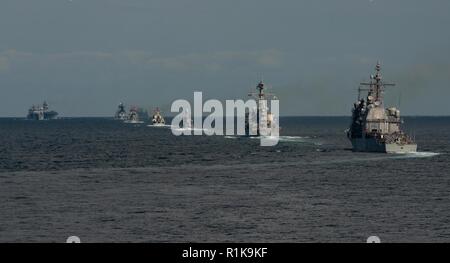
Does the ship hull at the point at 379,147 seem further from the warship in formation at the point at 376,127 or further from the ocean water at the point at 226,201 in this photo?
the ocean water at the point at 226,201

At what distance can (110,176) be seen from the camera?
362 ft

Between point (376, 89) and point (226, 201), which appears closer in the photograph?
point (226, 201)

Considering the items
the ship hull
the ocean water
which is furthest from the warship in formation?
the ocean water

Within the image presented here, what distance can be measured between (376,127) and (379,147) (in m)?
14.2

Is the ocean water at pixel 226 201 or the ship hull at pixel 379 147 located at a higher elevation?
the ship hull at pixel 379 147

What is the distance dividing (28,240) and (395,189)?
171ft

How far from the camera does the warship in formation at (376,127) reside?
169 meters

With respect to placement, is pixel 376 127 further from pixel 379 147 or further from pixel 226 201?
pixel 226 201

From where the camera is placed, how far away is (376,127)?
183m

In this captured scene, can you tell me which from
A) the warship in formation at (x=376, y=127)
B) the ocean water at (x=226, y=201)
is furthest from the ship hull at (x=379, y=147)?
the ocean water at (x=226, y=201)

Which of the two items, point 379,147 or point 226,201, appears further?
point 379,147

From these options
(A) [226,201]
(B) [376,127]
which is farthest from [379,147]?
(A) [226,201]

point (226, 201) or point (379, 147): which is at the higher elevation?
point (379, 147)
